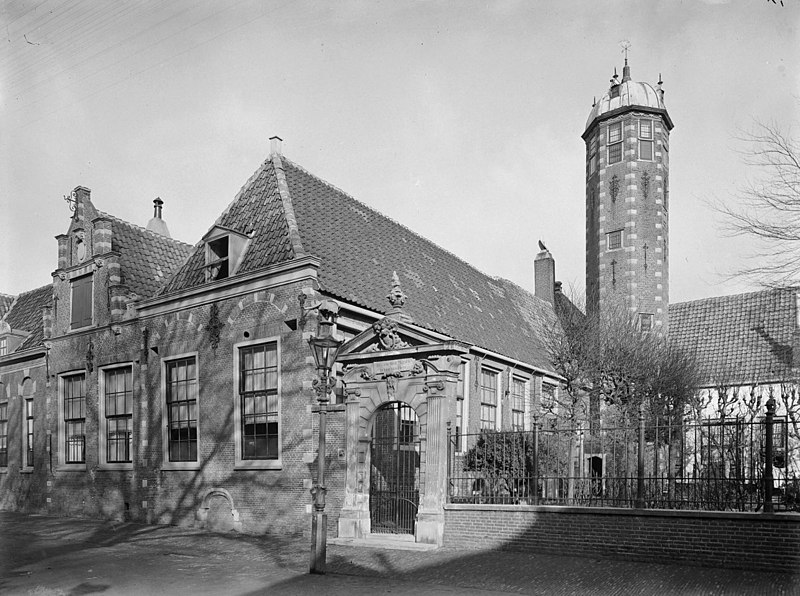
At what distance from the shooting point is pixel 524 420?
26594mm

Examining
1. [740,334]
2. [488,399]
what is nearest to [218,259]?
[488,399]

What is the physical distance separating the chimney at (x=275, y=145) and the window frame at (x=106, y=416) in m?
7.15

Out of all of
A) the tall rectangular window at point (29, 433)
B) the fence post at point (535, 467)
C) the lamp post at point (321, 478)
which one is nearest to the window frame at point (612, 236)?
the fence post at point (535, 467)

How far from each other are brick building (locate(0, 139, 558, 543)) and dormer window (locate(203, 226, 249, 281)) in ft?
0.18

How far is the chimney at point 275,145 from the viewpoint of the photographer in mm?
20694

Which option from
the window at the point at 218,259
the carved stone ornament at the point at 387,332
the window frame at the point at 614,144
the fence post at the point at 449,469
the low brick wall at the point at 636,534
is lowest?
the low brick wall at the point at 636,534

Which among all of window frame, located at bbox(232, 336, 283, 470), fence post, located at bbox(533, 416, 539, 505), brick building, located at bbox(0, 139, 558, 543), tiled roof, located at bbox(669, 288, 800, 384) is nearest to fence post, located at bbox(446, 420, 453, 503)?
brick building, located at bbox(0, 139, 558, 543)

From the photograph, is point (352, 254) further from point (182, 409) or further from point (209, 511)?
point (209, 511)

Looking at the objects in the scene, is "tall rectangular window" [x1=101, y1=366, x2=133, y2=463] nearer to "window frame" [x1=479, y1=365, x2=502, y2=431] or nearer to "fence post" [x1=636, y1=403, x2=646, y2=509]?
"window frame" [x1=479, y1=365, x2=502, y2=431]

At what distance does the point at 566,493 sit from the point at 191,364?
10219 mm

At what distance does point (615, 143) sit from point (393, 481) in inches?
938

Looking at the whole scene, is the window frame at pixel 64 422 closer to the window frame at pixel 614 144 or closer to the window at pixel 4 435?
the window at pixel 4 435

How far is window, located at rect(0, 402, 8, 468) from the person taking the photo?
26.4m

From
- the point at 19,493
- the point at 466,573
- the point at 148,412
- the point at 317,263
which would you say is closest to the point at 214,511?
the point at 148,412
